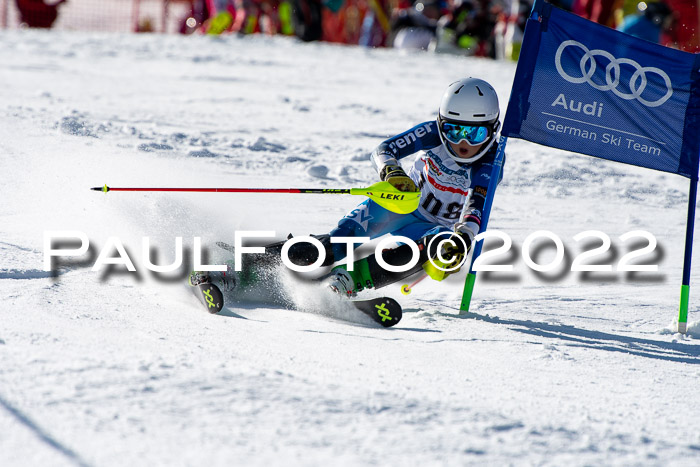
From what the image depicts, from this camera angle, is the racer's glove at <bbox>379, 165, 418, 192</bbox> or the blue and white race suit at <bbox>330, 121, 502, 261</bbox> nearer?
the racer's glove at <bbox>379, 165, 418, 192</bbox>

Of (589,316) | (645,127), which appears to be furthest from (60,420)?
(645,127)

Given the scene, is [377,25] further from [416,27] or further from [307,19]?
[416,27]

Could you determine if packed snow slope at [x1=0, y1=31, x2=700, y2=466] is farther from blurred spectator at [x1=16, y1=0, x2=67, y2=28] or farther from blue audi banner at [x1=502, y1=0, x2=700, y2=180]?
blurred spectator at [x1=16, y1=0, x2=67, y2=28]

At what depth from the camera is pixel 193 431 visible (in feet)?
8.03

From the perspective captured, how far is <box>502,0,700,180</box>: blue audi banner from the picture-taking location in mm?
4379

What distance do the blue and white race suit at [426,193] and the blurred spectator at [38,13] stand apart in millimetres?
15649

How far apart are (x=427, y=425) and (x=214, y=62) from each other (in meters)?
11.1

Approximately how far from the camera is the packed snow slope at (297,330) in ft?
8.21

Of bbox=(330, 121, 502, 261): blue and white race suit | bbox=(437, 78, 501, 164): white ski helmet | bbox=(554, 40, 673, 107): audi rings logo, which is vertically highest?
bbox=(554, 40, 673, 107): audi rings logo

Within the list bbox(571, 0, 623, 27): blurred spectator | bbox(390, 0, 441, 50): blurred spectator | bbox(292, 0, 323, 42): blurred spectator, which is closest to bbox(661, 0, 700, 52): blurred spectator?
bbox(571, 0, 623, 27): blurred spectator

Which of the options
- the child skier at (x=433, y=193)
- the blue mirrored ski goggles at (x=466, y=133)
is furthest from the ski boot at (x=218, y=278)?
the blue mirrored ski goggles at (x=466, y=133)

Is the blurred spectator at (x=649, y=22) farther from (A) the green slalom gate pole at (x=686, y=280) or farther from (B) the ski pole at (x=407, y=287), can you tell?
(B) the ski pole at (x=407, y=287)

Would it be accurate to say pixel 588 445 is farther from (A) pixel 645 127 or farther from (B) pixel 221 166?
(B) pixel 221 166

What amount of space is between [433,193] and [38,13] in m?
15.9
